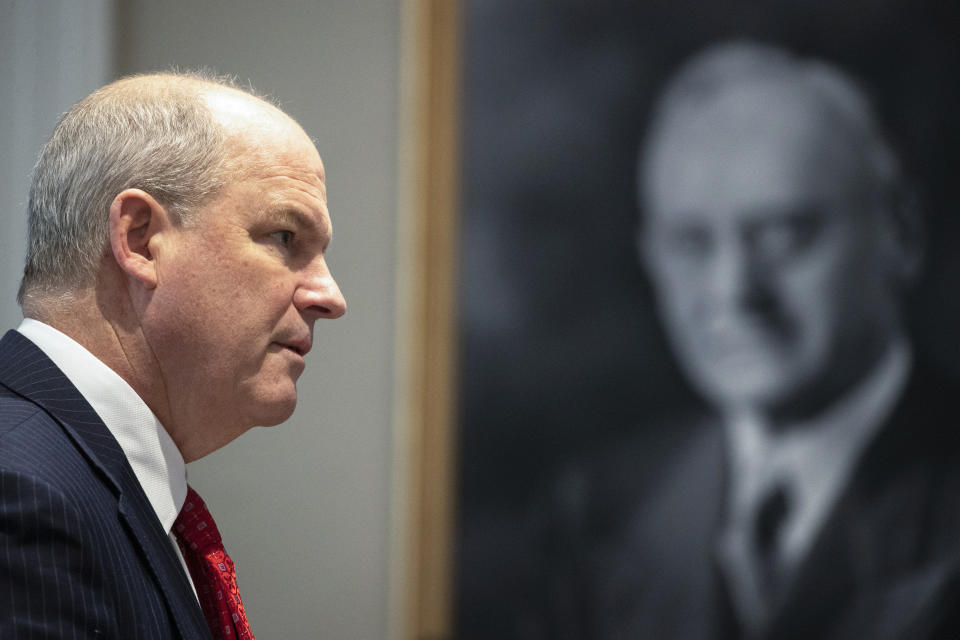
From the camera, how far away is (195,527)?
4.96ft

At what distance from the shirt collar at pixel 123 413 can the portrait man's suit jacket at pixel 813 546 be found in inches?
74.0

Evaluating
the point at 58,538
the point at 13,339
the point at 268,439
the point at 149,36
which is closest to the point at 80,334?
the point at 13,339

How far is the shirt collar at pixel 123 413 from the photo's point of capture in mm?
1390

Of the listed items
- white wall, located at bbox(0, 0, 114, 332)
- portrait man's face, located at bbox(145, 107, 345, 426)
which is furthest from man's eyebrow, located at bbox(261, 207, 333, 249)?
white wall, located at bbox(0, 0, 114, 332)

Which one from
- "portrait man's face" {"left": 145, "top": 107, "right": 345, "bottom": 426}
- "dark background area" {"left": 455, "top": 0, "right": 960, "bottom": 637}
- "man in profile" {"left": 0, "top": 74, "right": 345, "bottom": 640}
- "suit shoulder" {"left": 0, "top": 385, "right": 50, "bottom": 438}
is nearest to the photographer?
"suit shoulder" {"left": 0, "top": 385, "right": 50, "bottom": 438}

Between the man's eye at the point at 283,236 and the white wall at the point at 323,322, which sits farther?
the white wall at the point at 323,322

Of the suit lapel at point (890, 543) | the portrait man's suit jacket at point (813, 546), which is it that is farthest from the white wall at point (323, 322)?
the suit lapel at point (890, 543)

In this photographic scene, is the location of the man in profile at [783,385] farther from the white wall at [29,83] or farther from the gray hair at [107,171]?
the gray hair at [107,171]

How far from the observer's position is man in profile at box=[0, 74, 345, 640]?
1.35 meters

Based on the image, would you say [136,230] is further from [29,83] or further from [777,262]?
[777,262]

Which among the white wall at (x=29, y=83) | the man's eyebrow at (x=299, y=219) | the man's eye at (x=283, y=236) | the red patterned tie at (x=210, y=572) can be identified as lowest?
the red patterned tie at (x=210, y=572)

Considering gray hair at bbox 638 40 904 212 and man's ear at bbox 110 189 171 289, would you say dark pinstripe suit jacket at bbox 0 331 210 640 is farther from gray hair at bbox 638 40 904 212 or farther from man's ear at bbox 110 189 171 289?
gray hair at bbox 638 40 904 212

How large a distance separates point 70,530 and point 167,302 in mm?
401

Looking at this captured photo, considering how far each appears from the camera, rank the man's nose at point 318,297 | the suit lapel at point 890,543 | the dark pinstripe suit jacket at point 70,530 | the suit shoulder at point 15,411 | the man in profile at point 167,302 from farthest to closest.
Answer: the suit lapel at point 890,543 < the man's nose at point 318,297 < the man in profile at point 167,302 < the suit shoulder at point 15,411 < the dark pinstripe suit jacket at point 70,530
